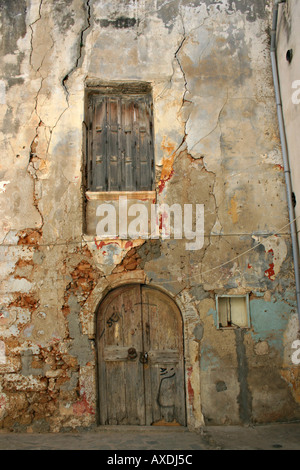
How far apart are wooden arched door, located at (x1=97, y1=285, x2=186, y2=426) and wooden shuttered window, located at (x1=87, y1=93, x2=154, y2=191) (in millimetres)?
1634

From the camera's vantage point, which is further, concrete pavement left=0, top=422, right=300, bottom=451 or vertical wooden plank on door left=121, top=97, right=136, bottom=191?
vertical wooden plank on door left=121, top=97, right=136, bottom=191

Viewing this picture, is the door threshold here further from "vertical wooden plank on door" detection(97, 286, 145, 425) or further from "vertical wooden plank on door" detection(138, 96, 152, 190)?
"vertical wooden plank on door" detection(138, 96, 152, 190)

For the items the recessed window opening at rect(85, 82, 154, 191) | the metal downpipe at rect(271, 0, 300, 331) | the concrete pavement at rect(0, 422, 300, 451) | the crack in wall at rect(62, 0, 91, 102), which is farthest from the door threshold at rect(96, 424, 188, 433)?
the crack in wall at rect(62, 0, 91, 102)

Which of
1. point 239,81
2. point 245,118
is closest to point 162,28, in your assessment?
point 239,81

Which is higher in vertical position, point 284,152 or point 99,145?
point 99,145

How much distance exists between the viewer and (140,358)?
19.9 ft

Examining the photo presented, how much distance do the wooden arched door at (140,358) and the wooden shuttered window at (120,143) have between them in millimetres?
1634

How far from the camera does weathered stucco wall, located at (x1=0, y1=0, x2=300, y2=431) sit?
586cm

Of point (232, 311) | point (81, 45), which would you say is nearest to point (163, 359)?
point (232, 311)

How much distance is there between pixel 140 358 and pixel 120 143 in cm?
325

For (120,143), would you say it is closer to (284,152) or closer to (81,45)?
(81,45)

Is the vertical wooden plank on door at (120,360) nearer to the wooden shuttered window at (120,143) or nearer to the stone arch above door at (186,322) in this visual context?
the stone arch above door at (186,322)

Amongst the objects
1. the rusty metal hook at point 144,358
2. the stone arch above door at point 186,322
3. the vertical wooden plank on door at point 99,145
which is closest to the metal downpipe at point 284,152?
the stone arch above door at point 186,322

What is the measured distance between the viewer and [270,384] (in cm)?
585
